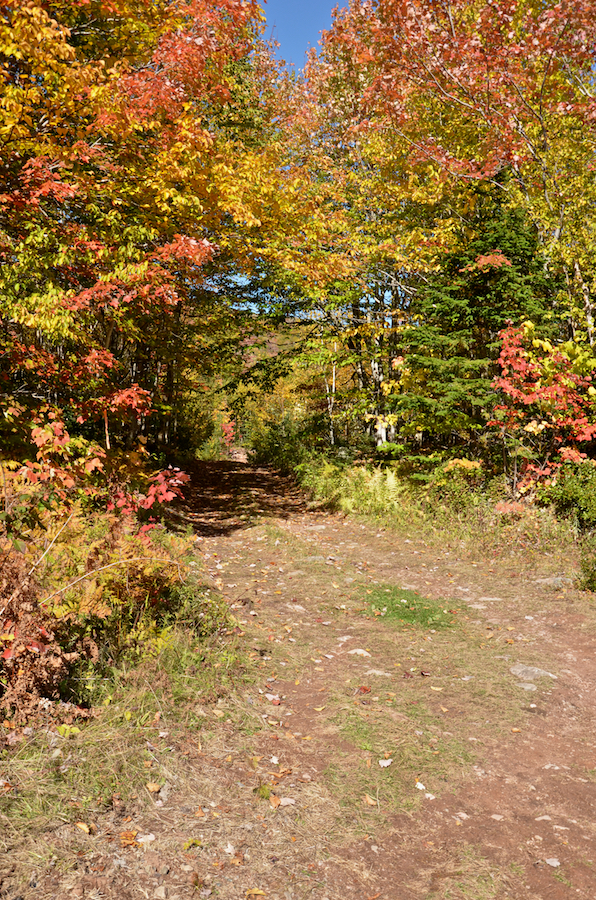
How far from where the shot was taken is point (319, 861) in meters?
3.29

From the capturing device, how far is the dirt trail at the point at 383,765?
3162mm

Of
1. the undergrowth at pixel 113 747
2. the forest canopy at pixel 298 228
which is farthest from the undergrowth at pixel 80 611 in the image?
the forest canopy at pixel 298 228

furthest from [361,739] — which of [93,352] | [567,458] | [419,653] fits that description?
[567,458]

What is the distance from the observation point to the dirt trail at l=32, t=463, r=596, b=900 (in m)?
3.16

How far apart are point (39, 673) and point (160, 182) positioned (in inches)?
247

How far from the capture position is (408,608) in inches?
282

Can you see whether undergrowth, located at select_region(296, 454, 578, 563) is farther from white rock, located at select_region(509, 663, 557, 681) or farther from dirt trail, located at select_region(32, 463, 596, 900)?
white rock, located at select_region(509, 663, 557, 681)

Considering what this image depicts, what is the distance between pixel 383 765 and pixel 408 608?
3.09 m

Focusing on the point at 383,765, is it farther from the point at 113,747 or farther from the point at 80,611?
the point at 80,611

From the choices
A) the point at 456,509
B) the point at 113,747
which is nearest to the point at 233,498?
the point at 456,509

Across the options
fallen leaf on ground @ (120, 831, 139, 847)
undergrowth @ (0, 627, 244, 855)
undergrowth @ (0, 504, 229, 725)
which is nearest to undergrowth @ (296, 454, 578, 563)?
undergrowth @ (0, 504, 229, 725)

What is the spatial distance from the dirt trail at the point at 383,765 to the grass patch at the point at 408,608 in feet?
0.52

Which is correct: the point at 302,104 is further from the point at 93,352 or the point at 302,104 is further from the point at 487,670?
the point at 487,670

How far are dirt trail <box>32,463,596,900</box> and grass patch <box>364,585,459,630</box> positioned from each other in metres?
0.16
